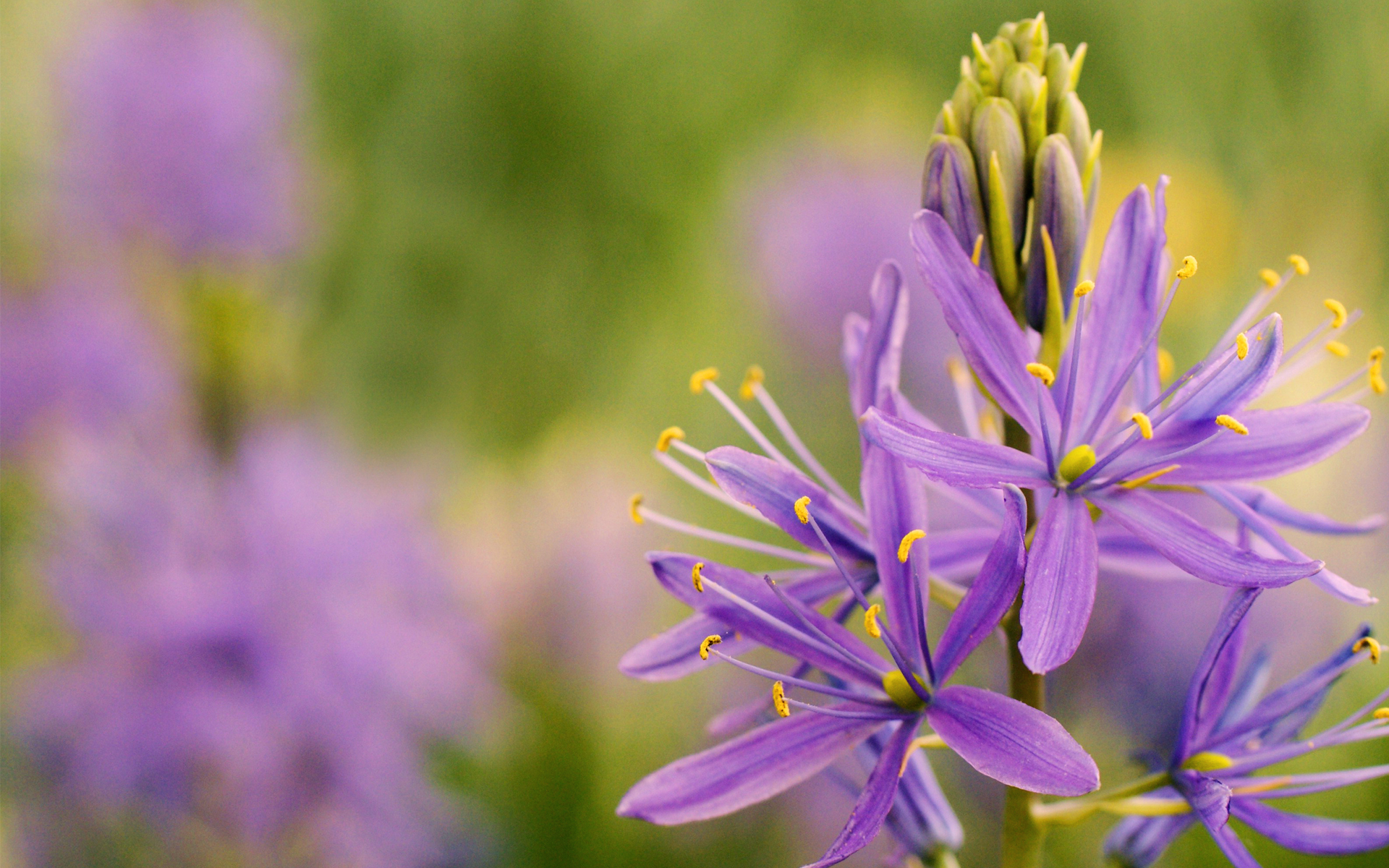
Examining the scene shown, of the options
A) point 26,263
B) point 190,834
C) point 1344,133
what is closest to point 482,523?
point 190,834

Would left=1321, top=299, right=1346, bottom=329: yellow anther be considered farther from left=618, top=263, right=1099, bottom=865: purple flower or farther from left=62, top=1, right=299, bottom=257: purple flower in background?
left=62, top=1, right=299, bottom=257: purple flower in background

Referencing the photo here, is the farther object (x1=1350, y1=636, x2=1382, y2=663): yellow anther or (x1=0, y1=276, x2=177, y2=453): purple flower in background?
(x1=0, y1=276, x2=177, y2=453): purple flower in background

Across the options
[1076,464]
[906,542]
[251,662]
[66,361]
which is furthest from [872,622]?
[66,361]

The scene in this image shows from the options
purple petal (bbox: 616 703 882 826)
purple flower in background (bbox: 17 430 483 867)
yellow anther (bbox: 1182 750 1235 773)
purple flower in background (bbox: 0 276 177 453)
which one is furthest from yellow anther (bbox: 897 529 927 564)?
purple flower in background (bbox: 0 276 177 453)

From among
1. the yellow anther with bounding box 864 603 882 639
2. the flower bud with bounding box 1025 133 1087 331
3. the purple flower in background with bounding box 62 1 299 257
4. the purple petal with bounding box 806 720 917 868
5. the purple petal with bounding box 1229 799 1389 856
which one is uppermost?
the purple flower in background with bounding box 62 1 299 257

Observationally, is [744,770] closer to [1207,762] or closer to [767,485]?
[767,485]

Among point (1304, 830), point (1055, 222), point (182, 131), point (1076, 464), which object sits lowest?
point (1304, 830)

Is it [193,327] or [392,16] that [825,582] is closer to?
[193,327]
